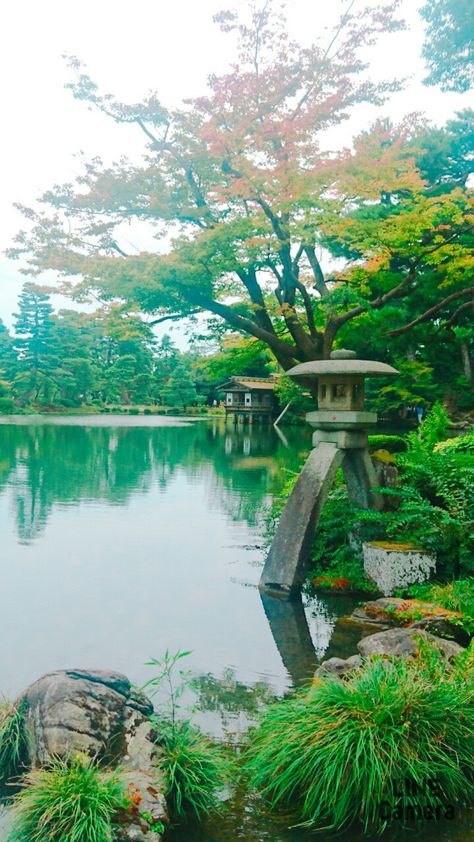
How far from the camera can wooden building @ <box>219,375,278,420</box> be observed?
39.3 metres

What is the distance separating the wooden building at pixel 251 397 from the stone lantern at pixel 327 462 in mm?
31677

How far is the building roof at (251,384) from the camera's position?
38.9m

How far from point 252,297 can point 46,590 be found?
566 centimetres

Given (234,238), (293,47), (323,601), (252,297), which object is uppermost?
(293,47)

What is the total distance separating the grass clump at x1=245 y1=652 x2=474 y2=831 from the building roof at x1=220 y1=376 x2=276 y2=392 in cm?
3552

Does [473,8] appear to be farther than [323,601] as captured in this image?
Yes

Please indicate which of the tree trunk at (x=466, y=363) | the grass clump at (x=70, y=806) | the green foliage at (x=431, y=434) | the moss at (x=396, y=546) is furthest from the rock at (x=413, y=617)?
the tree trunk at (x=466, y=363)

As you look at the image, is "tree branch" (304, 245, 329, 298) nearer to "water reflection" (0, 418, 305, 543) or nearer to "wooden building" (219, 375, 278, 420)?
"water reflection" (0, 418, 305, 543)

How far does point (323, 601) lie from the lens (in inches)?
259

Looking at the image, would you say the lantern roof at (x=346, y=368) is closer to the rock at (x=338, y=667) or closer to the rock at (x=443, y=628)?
the rock at (x=443, y=628)

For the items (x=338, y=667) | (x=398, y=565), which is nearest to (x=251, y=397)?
(x=398, y=565)

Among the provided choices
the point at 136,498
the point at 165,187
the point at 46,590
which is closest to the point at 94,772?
the point at 46,590

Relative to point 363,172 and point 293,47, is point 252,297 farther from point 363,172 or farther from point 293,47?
point 293,47

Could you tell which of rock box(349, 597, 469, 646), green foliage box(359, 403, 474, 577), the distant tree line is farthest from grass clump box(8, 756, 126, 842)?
the distant tree line
